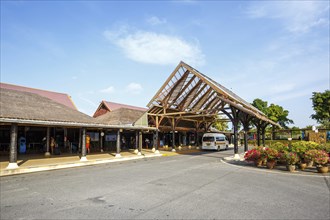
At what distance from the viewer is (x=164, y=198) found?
6590mm

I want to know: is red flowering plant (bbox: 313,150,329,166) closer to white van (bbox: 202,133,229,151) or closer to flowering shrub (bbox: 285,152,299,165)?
flowering shrub (bbox: 285,152,299,165)

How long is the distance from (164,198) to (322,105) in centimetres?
4611

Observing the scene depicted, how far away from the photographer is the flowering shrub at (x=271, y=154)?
1275cm

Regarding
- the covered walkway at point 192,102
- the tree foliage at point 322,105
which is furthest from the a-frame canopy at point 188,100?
the tree foliage at point 322,105

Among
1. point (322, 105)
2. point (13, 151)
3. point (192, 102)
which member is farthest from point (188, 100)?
point (322, 105)

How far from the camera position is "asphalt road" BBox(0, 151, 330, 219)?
17.3 ft

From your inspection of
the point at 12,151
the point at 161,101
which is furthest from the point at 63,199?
the point at 161,101

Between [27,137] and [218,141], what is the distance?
73.7 ft

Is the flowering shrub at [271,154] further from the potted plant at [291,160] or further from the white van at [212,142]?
the white van at [212,142]

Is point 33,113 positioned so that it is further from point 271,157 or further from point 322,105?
point 322,105

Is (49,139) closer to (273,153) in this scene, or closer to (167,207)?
(167,207)

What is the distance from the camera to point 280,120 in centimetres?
5169

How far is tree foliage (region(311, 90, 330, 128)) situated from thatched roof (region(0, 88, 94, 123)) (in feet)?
144

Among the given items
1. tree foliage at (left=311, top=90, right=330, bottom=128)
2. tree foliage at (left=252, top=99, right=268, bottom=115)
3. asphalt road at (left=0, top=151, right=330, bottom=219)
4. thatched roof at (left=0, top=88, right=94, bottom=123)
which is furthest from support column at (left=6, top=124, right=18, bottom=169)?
tree foliage at (left=252, top=99, right=268, bottom=115)
